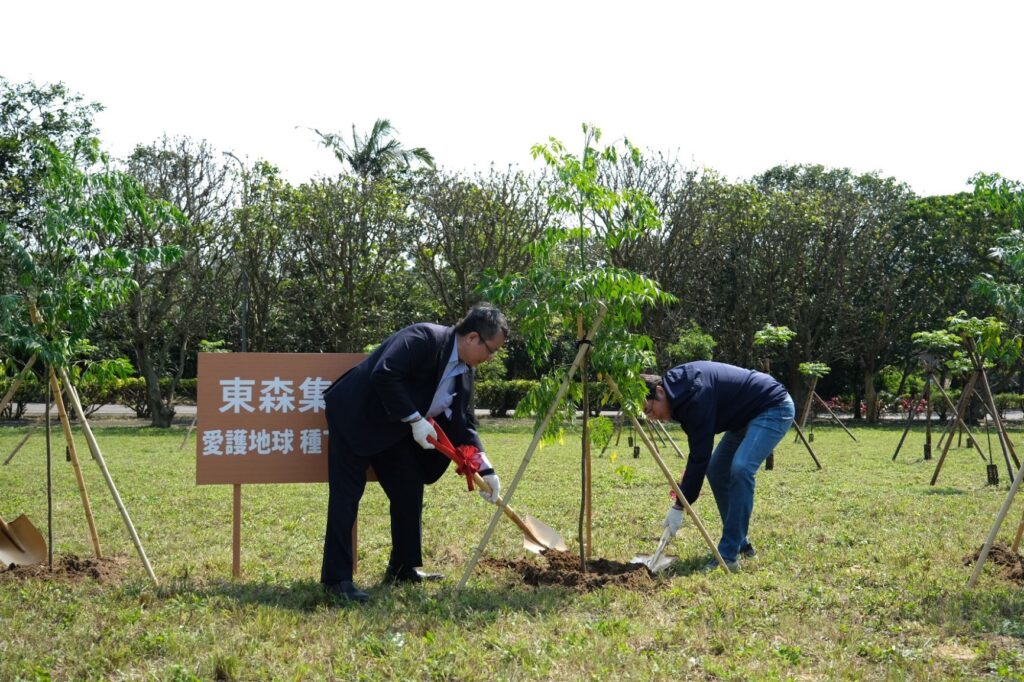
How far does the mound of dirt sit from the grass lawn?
0.06 m

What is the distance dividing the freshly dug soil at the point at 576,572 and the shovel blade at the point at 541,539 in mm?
82

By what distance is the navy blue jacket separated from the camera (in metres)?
6.04

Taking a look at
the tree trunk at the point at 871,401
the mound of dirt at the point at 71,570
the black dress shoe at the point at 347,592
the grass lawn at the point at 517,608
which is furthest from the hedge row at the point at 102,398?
the tree trunk at the point at 871,401

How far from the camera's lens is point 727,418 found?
6.45 m

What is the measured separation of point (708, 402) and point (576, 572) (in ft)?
4.54

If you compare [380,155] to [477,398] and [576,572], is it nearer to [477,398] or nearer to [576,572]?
[477,398]

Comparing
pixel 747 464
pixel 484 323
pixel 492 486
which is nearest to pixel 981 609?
pixel 747 464

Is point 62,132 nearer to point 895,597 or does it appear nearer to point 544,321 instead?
point 544,321

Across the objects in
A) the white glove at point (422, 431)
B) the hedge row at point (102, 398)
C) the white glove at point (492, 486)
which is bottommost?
the hedge row at point (102, 398)

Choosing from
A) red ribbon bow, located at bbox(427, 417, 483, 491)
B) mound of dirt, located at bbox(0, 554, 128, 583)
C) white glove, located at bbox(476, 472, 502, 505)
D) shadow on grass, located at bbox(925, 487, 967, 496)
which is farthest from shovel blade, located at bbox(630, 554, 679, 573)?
shadow on grass, located at bbox(925, 487, 967, 496)

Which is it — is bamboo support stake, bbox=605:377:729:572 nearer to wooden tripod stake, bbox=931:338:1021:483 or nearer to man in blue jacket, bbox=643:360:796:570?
man in blue jacket, bbox=643:360:796:570

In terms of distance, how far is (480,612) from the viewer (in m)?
5.17

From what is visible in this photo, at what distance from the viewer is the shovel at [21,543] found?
20.9 feet

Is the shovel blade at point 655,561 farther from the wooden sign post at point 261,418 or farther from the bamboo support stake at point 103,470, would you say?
the bamboo support stake at point 103,470
